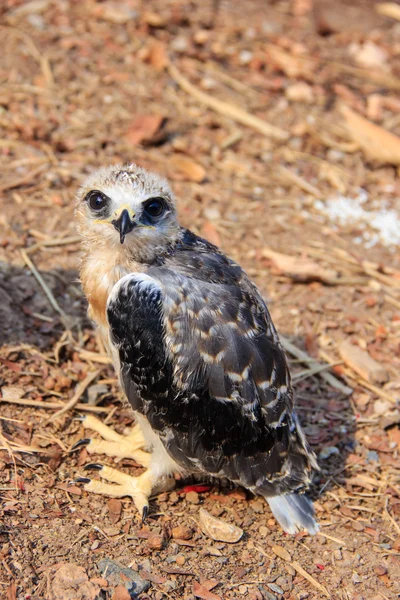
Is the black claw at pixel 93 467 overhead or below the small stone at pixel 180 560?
below

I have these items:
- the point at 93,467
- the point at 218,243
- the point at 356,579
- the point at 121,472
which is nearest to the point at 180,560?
the point at 121,472

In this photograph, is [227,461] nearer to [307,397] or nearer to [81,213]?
[307,397]

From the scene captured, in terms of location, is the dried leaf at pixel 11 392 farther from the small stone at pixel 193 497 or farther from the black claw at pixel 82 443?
the small stone at pixel 193 497

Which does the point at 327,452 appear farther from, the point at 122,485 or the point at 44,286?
the point at 44,286

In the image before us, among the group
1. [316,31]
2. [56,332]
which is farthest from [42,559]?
[316,31]

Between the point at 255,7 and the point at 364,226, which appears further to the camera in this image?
the point at 255,7

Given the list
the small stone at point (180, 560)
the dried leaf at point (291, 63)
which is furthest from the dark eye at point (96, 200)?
the dried leaf at point (291, 63)
